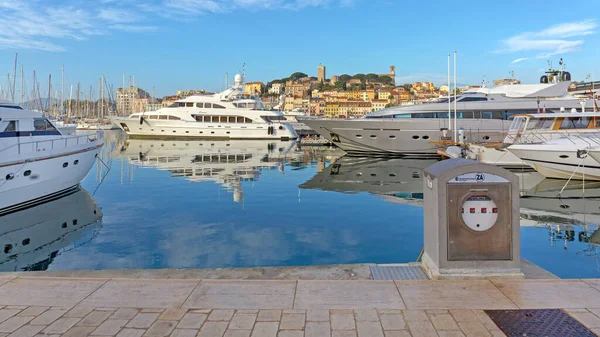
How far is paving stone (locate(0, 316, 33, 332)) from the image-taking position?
12.7ft

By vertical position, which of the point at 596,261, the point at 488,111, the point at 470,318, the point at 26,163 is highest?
the point at 488,111

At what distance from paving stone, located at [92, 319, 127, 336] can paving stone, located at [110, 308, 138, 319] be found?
0.07 metres

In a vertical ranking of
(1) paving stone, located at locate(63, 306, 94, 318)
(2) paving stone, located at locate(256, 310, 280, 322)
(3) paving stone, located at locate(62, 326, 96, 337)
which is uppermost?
(1) paving stone, located at locate(63, 306, 94, 318)

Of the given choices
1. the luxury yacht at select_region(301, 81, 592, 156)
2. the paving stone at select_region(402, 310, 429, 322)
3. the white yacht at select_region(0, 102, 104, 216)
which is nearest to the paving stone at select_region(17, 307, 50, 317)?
the paving stone at select_region(402, 310, 429, 322)

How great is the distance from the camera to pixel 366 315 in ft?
13.5

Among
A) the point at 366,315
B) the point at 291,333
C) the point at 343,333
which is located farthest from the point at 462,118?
the point at 291,333

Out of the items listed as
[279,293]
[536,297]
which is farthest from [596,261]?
[279,293]

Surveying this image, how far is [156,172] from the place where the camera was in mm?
23188

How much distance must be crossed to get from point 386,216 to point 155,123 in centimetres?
4917

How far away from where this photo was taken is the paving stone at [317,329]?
12.2ft

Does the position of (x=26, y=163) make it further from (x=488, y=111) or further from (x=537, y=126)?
(x=488, y=111)

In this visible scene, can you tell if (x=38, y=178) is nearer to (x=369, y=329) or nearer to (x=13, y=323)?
(x=13, y=323)

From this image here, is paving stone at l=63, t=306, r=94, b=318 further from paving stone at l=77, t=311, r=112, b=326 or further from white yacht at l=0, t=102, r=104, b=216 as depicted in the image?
white yacht at l=0, t=102, r=104, b=216

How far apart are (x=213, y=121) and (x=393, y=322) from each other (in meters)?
54.2
